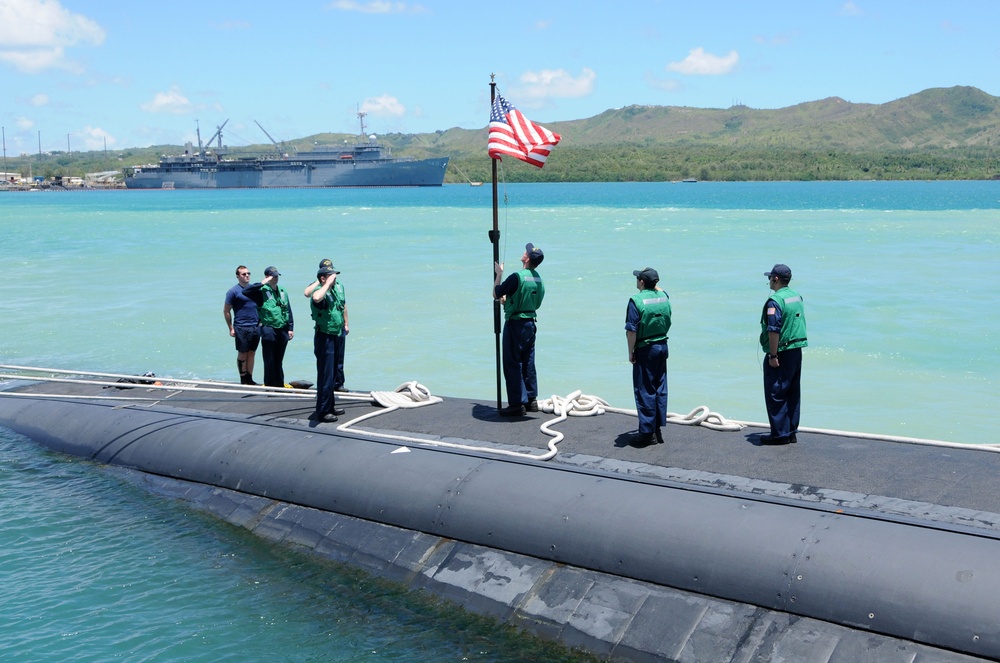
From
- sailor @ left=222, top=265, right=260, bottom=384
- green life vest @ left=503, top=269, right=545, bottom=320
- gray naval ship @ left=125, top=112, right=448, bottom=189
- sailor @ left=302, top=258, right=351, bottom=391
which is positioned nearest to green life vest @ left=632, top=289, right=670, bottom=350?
green life vest @ left=503, top=269, right=545, bottom=320

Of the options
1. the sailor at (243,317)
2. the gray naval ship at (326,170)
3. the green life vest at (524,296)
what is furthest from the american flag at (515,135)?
the gray naval ship at (326,170)

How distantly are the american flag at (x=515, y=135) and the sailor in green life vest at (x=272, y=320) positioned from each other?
3.69 m

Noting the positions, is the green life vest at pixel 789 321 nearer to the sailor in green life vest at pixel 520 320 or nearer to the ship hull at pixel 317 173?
the sailor in green life vest at pixel 520 320

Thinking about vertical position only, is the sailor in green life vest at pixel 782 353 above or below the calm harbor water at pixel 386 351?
above

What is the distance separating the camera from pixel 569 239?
53031 mm

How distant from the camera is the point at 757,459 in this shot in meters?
7.67

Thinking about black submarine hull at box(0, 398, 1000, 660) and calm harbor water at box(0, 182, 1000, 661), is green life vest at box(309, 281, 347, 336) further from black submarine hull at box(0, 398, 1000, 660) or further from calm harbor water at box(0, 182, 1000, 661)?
calm harbor water at box(0, 182, 1000, 661)

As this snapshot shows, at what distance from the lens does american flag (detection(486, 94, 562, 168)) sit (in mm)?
9344

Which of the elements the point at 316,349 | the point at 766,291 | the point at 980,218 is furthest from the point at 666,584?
the point at 980,218

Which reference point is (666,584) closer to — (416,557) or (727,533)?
(727,533)

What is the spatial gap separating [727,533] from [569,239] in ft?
155

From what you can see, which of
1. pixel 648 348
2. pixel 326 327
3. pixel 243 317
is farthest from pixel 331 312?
pixel 648 348

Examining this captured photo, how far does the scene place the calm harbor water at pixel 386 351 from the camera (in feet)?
25.0

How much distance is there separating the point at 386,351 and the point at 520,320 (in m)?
12.0
